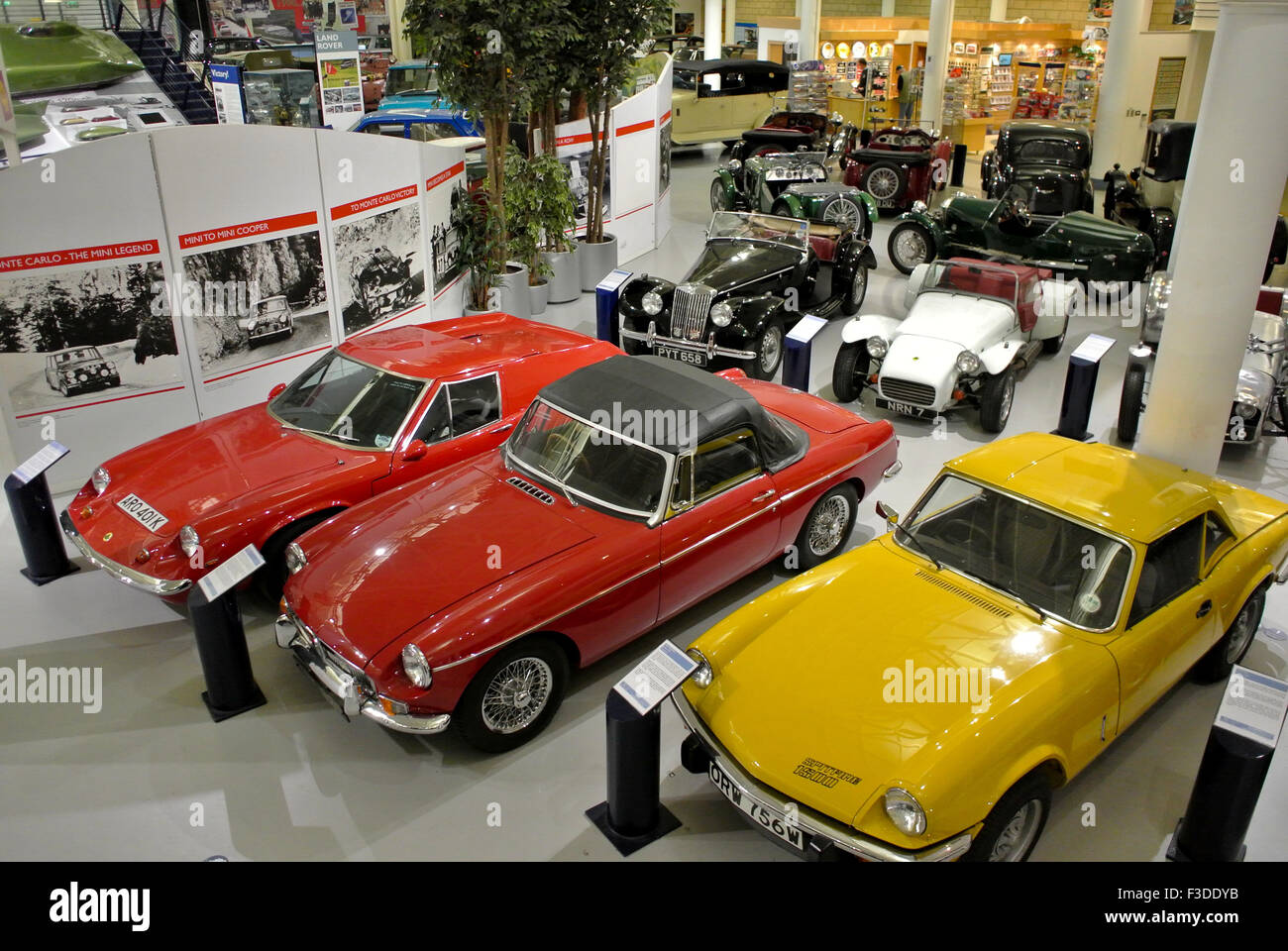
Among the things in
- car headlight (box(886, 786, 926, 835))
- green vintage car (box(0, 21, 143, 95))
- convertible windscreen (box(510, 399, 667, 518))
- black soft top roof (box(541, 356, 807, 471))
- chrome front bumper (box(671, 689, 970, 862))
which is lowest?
chrome front bumper (box(671, 689, 970, 862))

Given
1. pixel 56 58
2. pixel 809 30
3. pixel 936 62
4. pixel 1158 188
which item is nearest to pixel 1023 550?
pixel 1158 188

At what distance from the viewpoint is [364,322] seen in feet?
28.2

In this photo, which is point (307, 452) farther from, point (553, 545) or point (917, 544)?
point (917, 544)

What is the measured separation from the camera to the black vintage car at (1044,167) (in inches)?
513

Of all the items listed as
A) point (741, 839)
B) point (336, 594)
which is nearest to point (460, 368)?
point (336, 594)

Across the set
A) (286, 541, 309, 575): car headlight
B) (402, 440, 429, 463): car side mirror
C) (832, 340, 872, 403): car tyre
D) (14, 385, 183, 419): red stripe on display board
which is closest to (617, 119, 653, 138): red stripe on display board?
(832, 340, 872, 403): car tyre

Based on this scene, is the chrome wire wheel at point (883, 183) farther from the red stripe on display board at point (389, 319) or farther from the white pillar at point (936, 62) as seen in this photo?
the red stripe on display board at point (389, 319)

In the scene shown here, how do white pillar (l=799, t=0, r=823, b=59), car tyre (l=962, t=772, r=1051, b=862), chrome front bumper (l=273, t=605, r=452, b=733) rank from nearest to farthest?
car tyre (l=962, t=772, r=1051, b=862) < chrome front bumper (l=273, t=605, r=452, b=733) < white pillar (l=799, t=0, r=823, b=59)

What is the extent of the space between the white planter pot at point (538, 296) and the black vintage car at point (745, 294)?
1667mm

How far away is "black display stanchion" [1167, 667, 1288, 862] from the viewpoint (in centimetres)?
372

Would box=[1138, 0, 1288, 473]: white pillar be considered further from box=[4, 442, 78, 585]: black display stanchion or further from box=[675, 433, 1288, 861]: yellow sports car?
box=[4, 442, 78, 585]: black display stanchion

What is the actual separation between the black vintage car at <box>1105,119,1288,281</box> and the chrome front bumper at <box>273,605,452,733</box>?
35.4 ft

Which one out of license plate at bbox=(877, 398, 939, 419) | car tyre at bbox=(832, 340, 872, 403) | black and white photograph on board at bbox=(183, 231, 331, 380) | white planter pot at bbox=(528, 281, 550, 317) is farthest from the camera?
white planter pot at bbox=(528, 281, 550, 317)

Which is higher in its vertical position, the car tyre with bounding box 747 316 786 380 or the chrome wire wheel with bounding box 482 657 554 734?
the car tyre with bounding box 747 316 786 380
